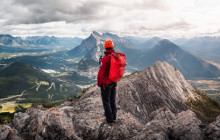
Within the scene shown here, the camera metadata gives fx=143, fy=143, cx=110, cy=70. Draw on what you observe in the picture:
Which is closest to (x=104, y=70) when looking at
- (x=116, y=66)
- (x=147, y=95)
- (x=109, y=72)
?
(x=109, y=72)

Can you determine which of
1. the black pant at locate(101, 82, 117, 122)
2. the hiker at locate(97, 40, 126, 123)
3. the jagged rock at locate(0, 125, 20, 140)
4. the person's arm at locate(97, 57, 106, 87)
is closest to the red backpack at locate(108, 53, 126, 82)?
the hiker at locate(97, 40, 126, 123)

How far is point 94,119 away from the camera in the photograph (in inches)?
771

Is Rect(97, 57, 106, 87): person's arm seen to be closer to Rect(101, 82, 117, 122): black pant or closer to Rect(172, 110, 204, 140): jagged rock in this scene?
Rect(101, 82, 117, 122): black pant

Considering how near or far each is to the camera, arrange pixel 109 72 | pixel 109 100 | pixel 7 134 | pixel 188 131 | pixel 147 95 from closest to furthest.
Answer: pixel 188 131, pixel 109 72, pixel 7 134, pixel 109 100, pixel 147 95

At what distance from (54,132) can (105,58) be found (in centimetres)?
1065

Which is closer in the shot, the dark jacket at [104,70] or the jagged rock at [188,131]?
the jagged rock at [188,131]

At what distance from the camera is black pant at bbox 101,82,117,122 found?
16597 mm

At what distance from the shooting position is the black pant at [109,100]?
16.6 meters

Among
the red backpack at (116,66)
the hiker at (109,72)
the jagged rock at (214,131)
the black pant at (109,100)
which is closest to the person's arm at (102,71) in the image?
the hiker at (109,72)

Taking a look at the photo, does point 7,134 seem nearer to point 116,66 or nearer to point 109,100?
point 109,100

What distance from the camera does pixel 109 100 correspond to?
56.5 ft

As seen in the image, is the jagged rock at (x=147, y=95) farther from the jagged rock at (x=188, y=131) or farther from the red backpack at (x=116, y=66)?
the red backpack at (x=116, y=66)

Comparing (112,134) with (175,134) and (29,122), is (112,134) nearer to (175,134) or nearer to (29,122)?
(175,134)

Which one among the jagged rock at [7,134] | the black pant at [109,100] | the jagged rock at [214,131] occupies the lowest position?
the jagged rock at [7,134]
